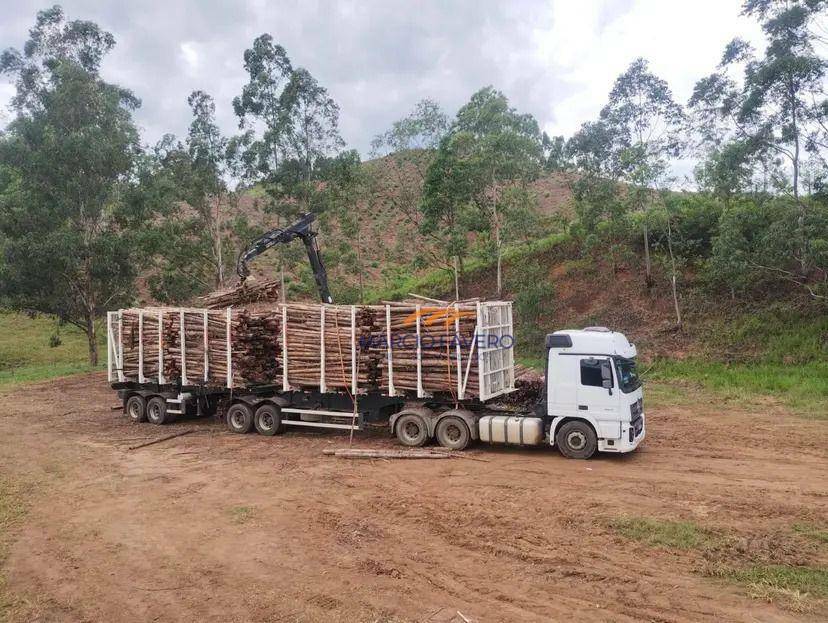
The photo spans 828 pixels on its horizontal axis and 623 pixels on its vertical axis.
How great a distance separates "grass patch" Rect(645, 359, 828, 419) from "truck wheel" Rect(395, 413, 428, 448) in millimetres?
10559

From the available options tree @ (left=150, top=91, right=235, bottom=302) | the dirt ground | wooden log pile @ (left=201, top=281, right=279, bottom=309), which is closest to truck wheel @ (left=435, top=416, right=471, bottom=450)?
the dirt ground

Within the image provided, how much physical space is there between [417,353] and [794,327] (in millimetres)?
17233

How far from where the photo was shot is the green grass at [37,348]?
34044 mm

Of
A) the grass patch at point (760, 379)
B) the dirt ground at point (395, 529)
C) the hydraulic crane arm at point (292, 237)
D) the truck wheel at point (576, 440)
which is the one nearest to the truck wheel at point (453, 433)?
the dirt ground at point (395, 529)

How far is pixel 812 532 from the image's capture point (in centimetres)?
820

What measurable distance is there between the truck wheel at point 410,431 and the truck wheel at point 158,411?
7.52 m

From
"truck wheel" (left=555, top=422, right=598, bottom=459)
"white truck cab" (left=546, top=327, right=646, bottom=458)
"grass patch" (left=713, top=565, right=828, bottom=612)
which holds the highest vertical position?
"white truck cab" (left=546, top=327, right=646, bottom=458)

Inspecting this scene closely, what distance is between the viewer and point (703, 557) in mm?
7520

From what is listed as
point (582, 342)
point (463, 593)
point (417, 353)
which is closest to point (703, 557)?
point (463, 593)

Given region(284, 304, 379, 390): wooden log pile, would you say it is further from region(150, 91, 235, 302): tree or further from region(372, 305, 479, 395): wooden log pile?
Result: region(150, 91, 235, 302): tree

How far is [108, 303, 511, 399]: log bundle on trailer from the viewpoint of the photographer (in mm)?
12914

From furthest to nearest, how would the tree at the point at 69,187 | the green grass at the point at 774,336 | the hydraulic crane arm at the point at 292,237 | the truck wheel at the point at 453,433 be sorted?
the tree at the point at 69,187 → the green grass at the point at 774,336 → the hydraulic crane arm at the point at 292,237 → the truck wheel at the point at 453,433

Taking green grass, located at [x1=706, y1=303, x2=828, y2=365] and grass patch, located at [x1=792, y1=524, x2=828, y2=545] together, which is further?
green grass, located at [x1=706, y1=303, x2=828, y2=365]

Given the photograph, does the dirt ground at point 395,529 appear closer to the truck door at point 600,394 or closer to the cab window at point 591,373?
the truck door at point 600,394
